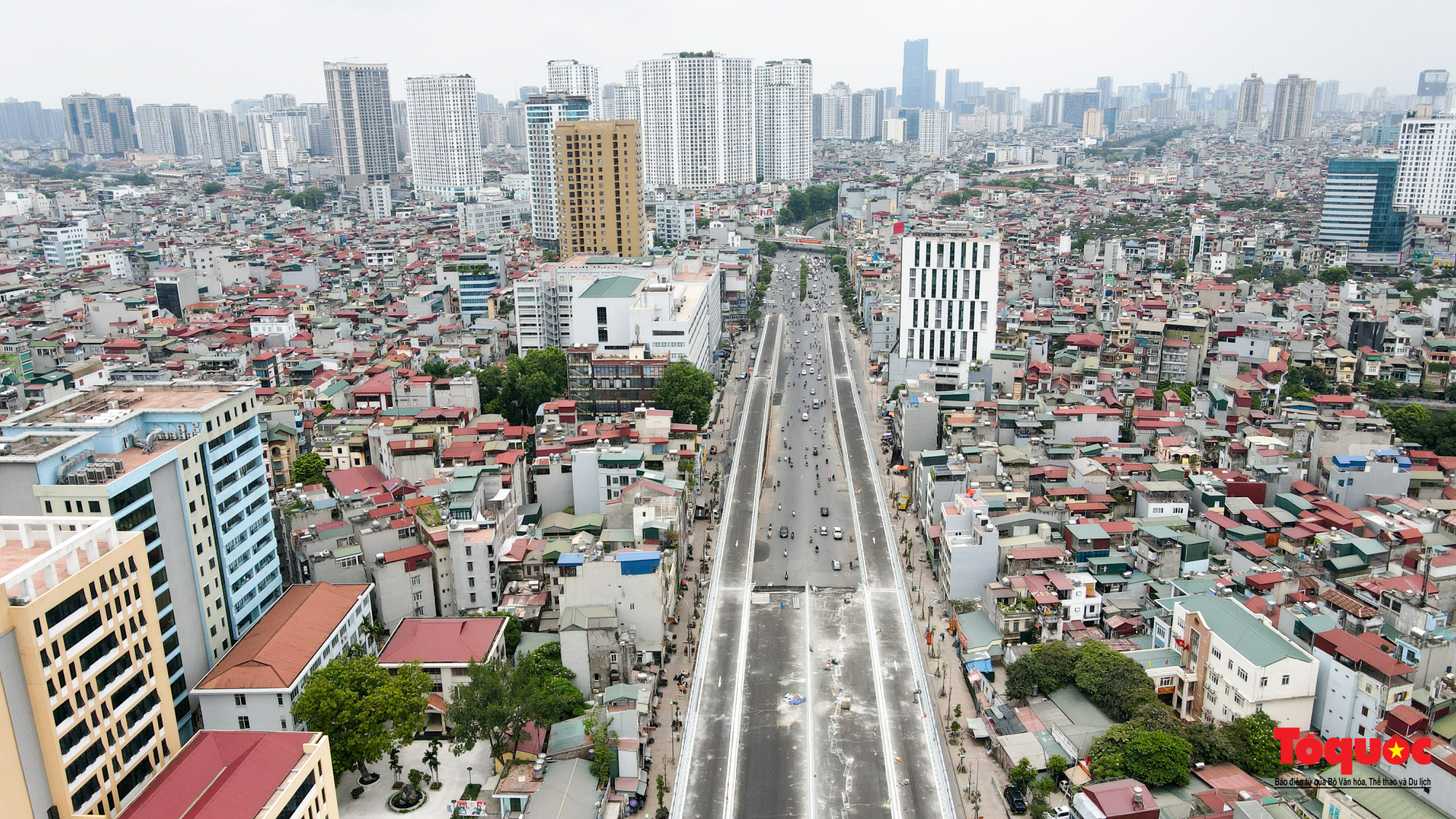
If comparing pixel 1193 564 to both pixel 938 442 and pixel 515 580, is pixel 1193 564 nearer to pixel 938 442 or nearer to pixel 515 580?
pixel 938 442

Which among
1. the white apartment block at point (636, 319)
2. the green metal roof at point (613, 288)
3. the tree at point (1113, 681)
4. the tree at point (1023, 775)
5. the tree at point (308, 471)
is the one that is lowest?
the tree at point (1023, 775)

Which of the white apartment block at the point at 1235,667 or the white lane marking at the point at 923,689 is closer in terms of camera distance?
the white lane marking at the point at 923,689

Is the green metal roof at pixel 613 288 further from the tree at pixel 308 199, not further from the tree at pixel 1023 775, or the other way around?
the tree at pixel 308 199

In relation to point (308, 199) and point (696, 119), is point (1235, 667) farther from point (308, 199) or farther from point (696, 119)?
point (308, 199)

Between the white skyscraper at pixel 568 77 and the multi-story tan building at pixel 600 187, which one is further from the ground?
the white skyscraper at pixel 568 77

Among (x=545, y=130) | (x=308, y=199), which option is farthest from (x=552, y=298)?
(x=308, y=199)

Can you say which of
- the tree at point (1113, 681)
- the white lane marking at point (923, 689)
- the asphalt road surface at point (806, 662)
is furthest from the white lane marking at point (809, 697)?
the tree at point (1113, 681)
